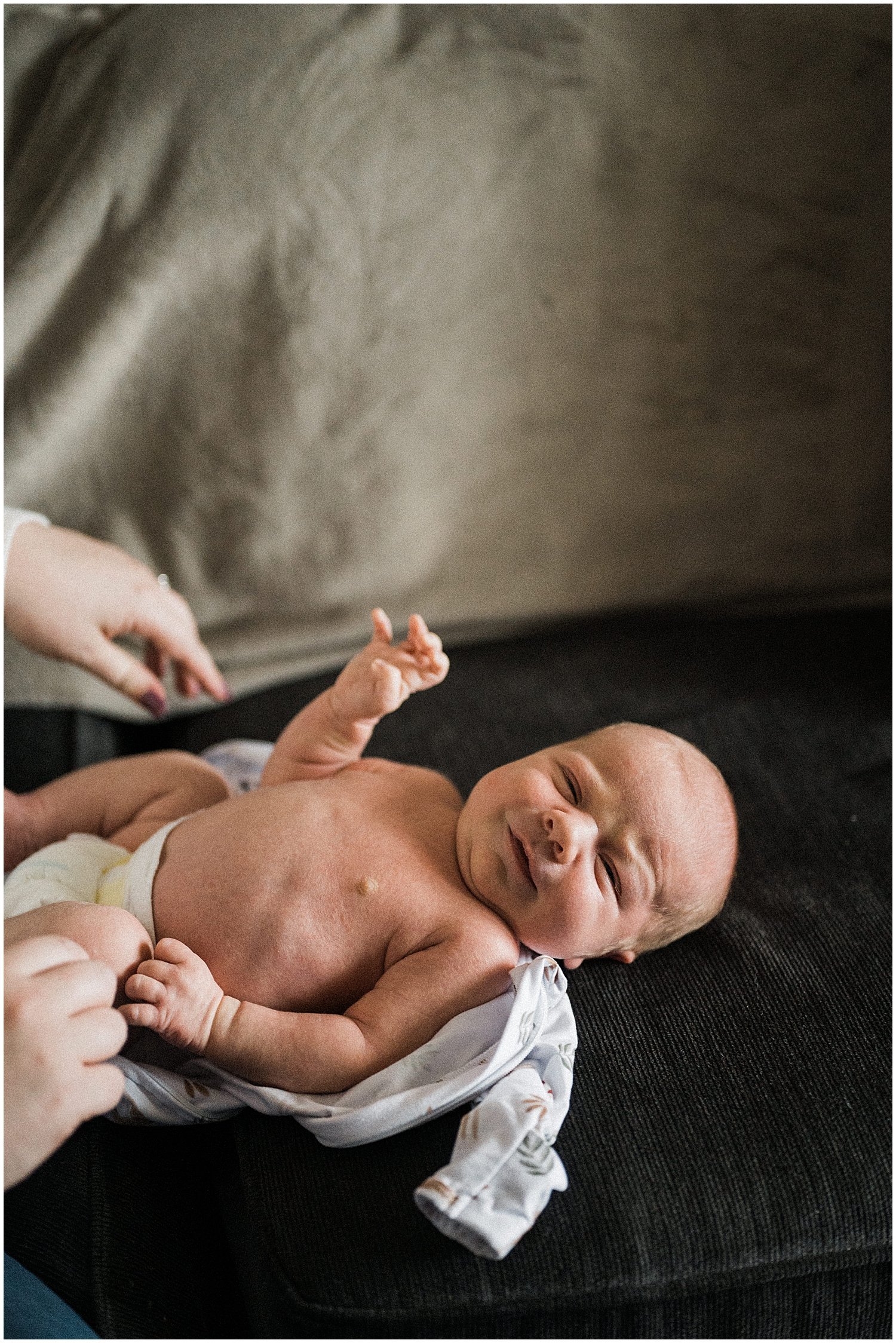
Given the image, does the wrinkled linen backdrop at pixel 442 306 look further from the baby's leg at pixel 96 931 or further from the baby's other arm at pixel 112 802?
the baby's leg at pixel 96 931

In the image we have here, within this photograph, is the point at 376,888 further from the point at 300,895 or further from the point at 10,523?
the point at 10,523

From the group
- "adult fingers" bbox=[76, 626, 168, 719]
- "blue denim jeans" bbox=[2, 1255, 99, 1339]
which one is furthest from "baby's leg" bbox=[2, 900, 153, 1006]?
"adult fingers" bbox=[76, 626, 168, 719]

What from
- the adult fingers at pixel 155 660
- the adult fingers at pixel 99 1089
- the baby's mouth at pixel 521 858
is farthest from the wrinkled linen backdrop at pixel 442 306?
the adult fingers at pixel 99 1089

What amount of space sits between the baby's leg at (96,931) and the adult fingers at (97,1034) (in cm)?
10

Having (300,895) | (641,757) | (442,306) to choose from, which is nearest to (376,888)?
(300,895)

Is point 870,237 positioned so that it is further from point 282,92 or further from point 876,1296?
point 876,1296

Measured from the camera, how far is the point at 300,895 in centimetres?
92

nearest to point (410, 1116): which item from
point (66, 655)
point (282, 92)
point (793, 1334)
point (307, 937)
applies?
point (307, 937)

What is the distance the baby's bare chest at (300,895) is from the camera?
904 mm

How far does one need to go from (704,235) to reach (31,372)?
2.92 feet

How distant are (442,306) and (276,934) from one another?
0.84 metres

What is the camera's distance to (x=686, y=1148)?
0.83 m

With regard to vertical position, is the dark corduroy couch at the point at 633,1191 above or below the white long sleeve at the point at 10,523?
below

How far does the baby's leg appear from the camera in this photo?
83cm
